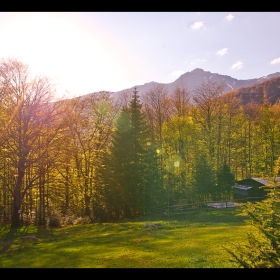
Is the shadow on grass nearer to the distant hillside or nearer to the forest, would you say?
→ the forest

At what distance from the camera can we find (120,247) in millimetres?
16203

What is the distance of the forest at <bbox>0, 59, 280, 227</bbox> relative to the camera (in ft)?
81.7

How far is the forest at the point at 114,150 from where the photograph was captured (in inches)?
980

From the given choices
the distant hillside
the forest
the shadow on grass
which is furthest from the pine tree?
the distant hillside

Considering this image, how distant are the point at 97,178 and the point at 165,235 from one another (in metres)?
14.8

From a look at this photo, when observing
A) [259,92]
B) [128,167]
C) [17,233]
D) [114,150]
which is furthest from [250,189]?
A: [259,92]

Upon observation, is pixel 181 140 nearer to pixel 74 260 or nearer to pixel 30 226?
pixel 30 226

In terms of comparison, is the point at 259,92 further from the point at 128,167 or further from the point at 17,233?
the point at 17,233

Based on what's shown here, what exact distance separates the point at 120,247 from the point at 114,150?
54.7 feet

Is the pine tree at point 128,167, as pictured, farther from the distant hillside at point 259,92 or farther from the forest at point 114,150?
the distant hillside at point 259,92

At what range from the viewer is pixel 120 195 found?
100ft

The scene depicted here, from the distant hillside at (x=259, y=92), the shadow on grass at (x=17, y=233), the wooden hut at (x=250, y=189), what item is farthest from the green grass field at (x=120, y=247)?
the distant hillside at (x=259, y=92)
